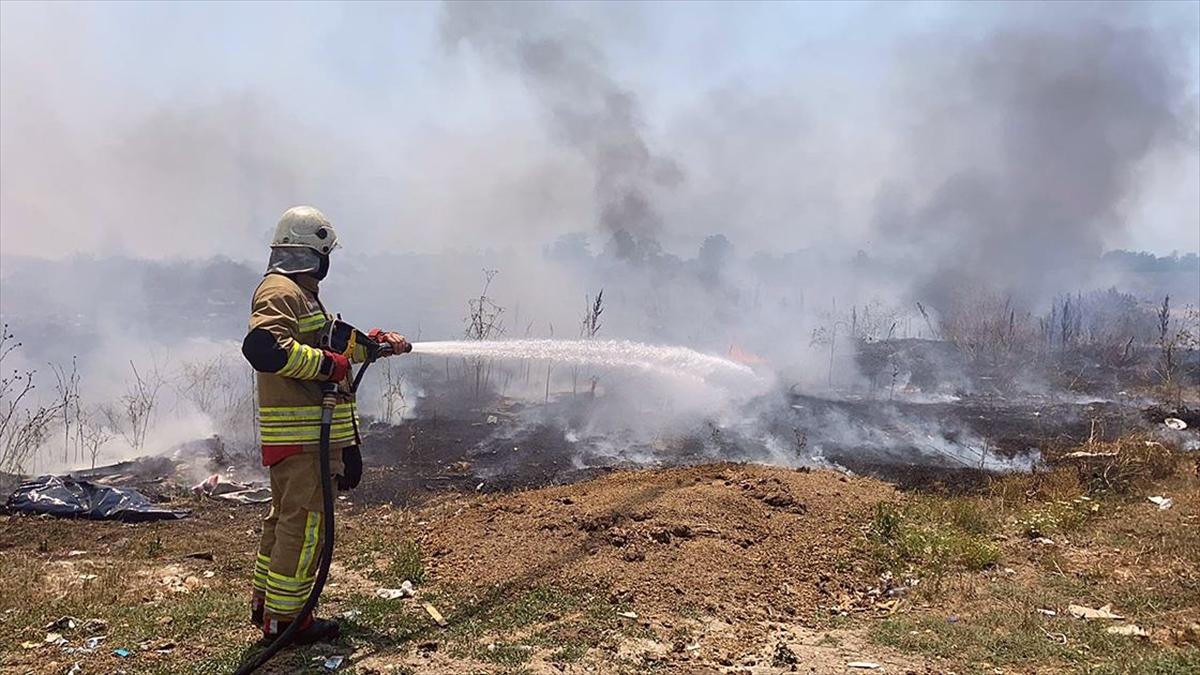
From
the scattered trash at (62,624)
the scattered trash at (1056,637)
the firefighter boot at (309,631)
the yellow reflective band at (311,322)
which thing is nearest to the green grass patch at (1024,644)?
the scattered trash at (1056,637)

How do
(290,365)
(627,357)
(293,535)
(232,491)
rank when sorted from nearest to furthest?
(290,365) → (293,535) → (232,491) → (627,357)

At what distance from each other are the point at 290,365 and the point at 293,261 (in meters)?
0.73

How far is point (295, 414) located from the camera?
397 centimetres

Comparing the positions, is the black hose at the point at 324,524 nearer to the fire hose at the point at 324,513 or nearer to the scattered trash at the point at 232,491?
the fire hose at the point at 324,513

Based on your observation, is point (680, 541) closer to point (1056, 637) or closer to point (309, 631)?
point (1056, 637)

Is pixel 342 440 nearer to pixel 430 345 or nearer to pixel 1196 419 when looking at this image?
pixel 430 345

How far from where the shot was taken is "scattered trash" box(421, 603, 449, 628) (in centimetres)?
449

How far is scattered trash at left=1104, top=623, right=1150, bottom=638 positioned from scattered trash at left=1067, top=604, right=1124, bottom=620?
0.59 feet

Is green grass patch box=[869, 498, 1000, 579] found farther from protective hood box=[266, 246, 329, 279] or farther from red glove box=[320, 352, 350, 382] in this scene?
protective hood box=[266, 246, 329, 279]

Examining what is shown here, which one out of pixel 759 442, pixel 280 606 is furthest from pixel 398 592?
pixel 759 442

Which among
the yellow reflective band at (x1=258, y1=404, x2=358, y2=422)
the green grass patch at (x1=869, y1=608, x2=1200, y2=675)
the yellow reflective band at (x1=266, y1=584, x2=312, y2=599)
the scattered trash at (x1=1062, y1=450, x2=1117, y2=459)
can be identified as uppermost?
the yellow reflective band at (x1=258, y1=404, x2=358, y2=422)

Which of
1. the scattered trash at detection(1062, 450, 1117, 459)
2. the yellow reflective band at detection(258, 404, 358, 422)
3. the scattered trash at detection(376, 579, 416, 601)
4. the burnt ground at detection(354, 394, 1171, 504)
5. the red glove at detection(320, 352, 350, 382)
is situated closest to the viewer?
the red glove at detection(320, 352, 350, 382)

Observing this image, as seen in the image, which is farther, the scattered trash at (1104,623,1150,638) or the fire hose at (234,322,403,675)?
the scattered trash at (1104,623,1150,638)

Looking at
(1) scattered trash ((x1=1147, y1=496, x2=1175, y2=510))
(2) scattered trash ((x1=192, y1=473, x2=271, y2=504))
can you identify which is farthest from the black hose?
(1) scattered trash ((x1=1147, y1=496, x2=1175, y2=510))
